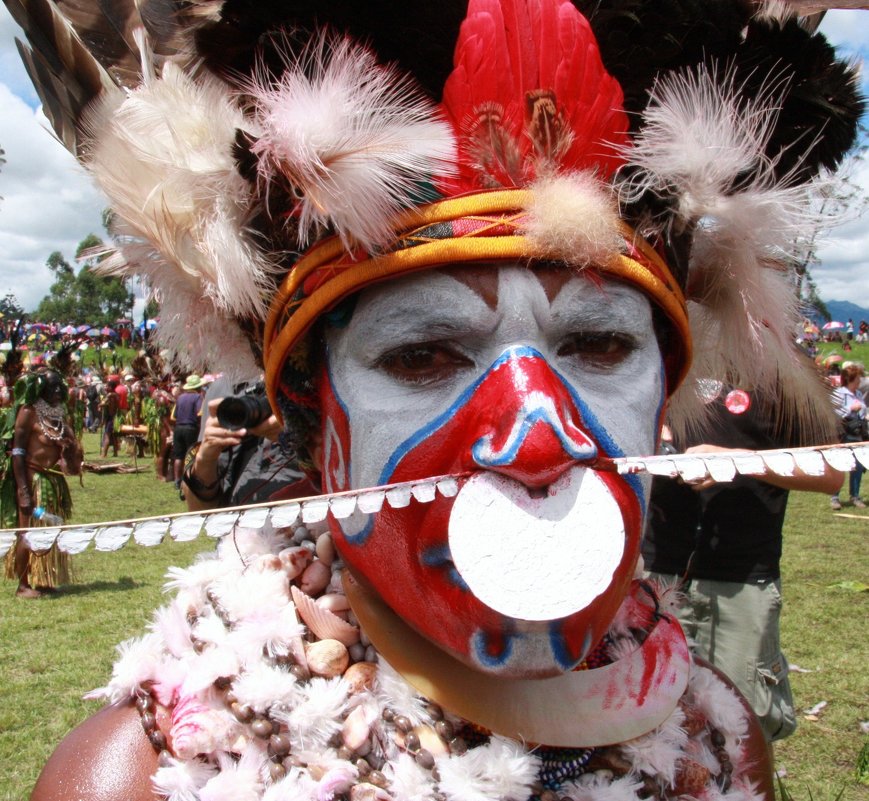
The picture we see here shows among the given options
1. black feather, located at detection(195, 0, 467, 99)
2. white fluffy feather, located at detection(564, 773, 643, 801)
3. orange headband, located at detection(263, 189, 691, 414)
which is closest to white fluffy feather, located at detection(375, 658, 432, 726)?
white fluffy feather, located at detection(564, 773, 643, 801)

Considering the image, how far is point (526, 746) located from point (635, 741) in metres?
0.25

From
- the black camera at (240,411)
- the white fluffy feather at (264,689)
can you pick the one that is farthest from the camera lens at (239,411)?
the white fluffy feather at (264,689)

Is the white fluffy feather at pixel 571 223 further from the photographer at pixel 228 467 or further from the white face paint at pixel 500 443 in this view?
the photographer at pixel 228 467

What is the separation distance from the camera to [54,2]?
6.49ft

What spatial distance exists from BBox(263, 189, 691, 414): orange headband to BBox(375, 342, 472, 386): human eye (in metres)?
0.14

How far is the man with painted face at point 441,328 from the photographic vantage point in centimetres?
146

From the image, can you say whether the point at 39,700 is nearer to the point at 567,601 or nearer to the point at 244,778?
the point at 244,778

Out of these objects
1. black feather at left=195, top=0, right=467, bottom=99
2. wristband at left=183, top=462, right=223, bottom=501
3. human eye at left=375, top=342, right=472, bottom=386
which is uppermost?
black feather at left=195, top=0, right=467, bottom=99

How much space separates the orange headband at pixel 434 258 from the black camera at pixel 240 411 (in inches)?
38.5

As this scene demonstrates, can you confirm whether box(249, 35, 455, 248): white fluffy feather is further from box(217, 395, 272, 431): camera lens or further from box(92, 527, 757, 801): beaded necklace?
box(217, 395, 272, 431): camera lens

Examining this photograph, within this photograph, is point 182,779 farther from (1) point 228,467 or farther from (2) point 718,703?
(1) point 228,467

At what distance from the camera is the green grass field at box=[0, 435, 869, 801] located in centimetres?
447

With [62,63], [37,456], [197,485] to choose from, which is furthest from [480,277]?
[37,456]

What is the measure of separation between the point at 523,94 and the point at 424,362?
520mm
